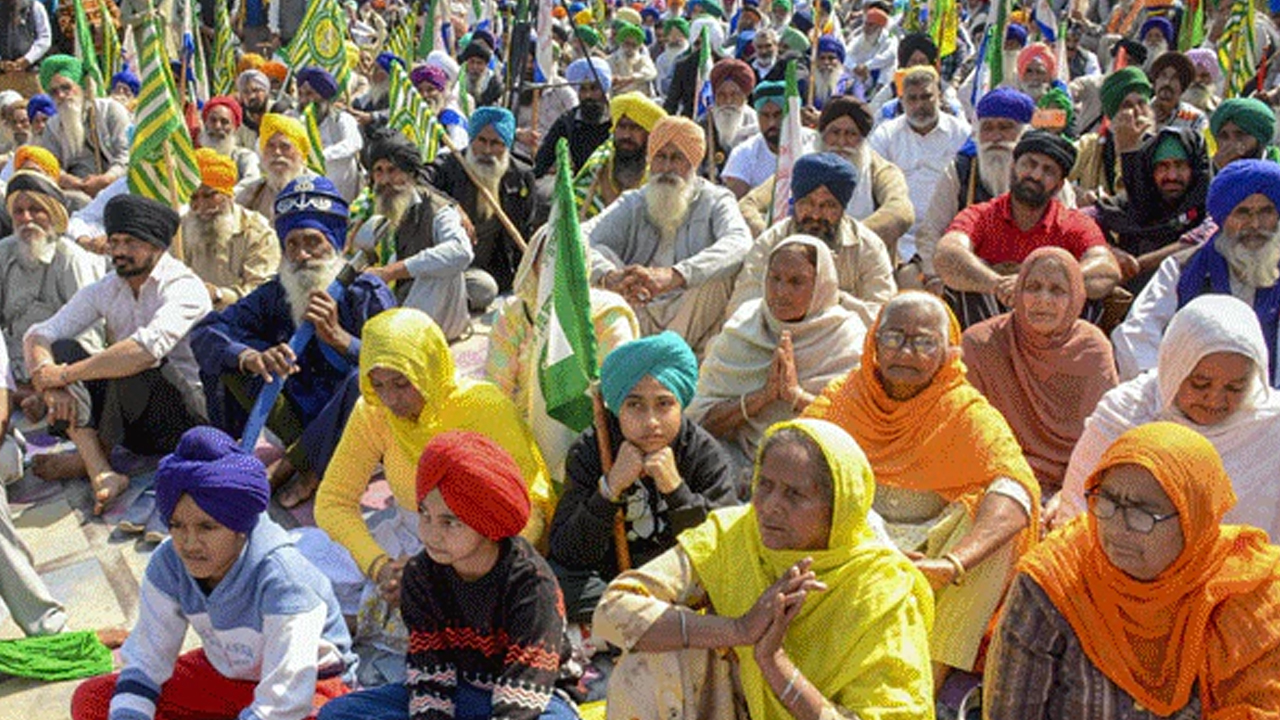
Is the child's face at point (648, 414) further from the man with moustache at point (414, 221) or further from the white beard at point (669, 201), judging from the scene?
the man with moustache at point (414, 221)

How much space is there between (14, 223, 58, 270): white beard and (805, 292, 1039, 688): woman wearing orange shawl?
13.2ft

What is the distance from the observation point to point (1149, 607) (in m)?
2.97

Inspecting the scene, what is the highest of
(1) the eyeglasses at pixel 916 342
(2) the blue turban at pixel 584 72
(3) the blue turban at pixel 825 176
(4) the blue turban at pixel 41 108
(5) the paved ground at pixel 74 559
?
(1) the eyeglasses at pixel 916 342

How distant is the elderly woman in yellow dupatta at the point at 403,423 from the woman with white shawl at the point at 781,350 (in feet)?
2.74

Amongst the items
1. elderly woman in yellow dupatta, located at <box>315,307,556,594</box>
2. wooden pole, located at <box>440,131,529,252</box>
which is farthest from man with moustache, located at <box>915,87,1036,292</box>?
elderly woman in yellow dupatta, located at <box>315,307,556,594</box>

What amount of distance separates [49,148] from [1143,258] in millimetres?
7079

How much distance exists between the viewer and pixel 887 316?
425cm

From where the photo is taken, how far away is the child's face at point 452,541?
339 centimetres

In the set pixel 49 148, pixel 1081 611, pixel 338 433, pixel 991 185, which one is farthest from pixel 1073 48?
pixel 1081 611

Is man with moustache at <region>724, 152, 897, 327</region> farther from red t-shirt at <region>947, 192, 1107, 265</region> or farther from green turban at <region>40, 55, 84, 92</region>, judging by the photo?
green turban at <region>40, 55, 84, 92</region>

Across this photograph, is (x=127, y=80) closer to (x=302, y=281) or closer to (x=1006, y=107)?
(x=302, y=281)

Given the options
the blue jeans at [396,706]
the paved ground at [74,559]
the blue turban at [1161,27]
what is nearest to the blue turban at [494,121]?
the paved ground at [74,559]

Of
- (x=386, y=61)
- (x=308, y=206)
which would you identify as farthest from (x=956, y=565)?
(x=386, y=61)

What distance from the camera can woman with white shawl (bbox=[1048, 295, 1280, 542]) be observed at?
398 centimetres
